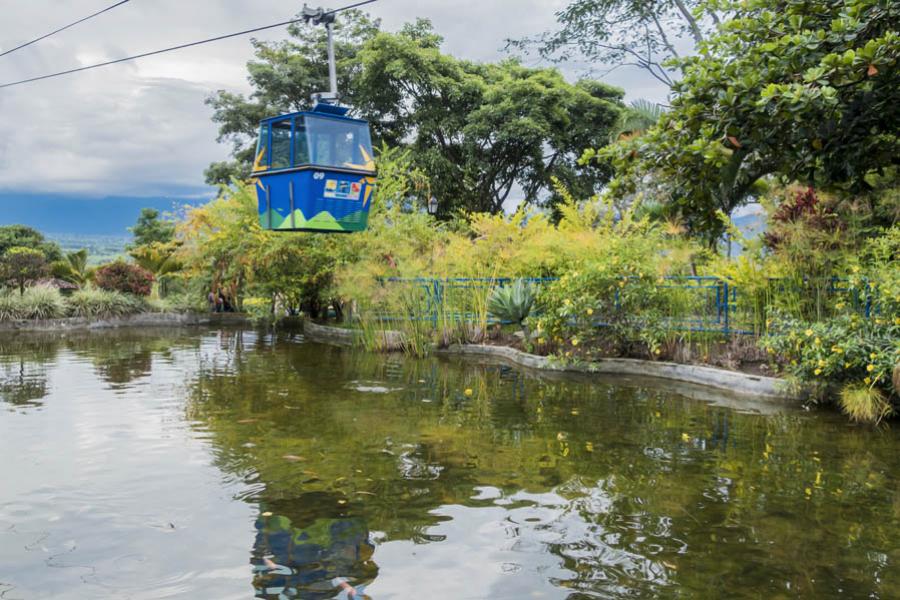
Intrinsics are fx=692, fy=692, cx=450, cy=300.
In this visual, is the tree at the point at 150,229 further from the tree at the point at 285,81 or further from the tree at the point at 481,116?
the tree at the point at 481,116

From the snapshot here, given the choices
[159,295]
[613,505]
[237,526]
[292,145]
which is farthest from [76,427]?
[159,295]

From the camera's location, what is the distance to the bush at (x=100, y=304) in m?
19.0

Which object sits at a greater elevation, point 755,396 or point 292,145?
point 292,145

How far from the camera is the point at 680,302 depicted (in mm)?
10086

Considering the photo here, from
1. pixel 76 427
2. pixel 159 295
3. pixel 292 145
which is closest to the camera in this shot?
pixel 76 427

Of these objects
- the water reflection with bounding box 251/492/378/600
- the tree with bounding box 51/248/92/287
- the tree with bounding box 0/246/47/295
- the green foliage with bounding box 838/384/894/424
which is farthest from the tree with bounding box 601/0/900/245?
the tree with bounding box 51/248/92/287

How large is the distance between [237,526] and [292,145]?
620cm

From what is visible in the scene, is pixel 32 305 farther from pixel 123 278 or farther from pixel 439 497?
pixel 439 497

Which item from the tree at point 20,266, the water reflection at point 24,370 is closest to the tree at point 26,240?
the tree at point 20,266

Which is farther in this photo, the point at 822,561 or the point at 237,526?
the point at 237,526

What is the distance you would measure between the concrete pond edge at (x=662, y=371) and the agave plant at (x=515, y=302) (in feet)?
1.82

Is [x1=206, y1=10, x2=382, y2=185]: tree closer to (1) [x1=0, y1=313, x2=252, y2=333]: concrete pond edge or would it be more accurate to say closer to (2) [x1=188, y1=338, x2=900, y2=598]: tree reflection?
(1) [x1=0, y1=313, x2=252, y2=333]: concrete pond edge

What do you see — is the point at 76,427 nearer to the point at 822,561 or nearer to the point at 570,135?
the point at 822,561

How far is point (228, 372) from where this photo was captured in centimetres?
1059
